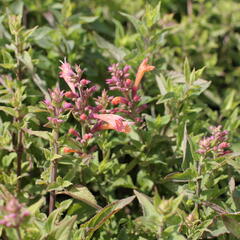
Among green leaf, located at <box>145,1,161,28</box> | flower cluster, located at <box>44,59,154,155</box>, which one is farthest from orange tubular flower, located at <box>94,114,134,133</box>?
green leaf, located at <box>145,1,161,28</box>

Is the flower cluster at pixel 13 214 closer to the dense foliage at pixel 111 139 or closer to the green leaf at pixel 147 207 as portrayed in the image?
the dense foliage at pixel 111 139

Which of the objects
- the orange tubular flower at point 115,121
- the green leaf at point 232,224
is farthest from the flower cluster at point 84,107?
the green leaf at point 232,224

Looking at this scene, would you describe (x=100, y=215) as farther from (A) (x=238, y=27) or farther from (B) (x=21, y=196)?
(A) (x=238, y=27)

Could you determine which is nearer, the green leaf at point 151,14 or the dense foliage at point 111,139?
the dense foliage at point 111,139

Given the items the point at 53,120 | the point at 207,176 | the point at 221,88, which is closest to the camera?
the point at 53,120

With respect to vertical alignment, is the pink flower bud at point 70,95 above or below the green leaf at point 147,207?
above

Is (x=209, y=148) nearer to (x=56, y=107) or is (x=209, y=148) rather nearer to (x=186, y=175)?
(x=186, y=175)

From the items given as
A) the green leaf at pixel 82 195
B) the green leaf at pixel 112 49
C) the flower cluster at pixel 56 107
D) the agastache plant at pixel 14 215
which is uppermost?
the flower cluster at pixel 56 107

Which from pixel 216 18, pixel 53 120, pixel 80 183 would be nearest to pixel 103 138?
pixel 80 183
